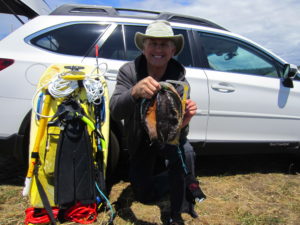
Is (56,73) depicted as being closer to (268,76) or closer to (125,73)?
(125,73)

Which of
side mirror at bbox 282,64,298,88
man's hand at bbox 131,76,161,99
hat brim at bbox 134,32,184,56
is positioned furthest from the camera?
side mirror at bbox 282,64,298,88

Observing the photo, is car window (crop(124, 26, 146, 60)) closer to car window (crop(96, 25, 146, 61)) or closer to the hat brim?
car window (crop(96, 25, 146, 61))

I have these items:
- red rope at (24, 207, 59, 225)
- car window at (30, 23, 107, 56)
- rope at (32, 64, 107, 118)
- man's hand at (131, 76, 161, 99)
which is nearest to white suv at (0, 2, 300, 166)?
car window at (30, 23, 107, 56)

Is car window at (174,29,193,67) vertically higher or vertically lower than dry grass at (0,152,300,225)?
higher

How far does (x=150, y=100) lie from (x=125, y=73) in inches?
15.5

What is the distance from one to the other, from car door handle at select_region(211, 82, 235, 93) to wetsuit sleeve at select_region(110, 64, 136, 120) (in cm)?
106

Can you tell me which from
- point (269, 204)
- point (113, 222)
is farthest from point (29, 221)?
point (269, 204)

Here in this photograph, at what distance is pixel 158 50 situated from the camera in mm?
1857

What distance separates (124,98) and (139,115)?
0.24 meters

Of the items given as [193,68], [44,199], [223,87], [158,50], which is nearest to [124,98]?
[158,50]

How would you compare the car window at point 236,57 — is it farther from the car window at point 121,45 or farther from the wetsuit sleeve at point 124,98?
the wetsuit sleeve at point 124,98

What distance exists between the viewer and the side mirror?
2.89m

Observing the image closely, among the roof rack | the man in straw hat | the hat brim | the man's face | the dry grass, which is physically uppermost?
the roof rack

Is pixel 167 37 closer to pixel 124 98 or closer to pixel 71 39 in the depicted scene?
pixel 124 98
